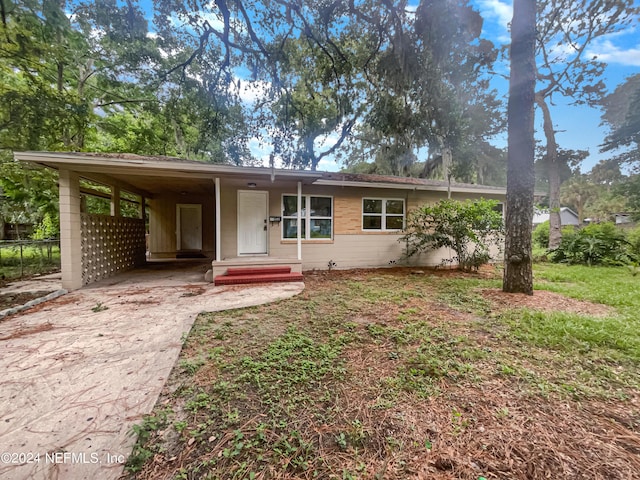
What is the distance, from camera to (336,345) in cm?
294

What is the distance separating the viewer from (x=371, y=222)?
865 centimetres

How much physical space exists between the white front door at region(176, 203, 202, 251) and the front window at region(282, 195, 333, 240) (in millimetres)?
5650

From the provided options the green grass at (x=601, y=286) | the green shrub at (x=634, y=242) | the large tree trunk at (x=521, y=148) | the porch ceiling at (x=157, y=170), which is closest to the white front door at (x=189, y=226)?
the porch ceiling at (x=157, y=170)

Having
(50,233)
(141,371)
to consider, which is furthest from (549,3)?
(50,233)

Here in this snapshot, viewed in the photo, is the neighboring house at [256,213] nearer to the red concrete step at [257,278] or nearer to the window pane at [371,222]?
the window pane at [371,222]

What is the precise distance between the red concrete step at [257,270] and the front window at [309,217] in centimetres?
137

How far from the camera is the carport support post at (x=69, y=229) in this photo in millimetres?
5363

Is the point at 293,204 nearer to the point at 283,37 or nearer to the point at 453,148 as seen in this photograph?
the point at 283,37

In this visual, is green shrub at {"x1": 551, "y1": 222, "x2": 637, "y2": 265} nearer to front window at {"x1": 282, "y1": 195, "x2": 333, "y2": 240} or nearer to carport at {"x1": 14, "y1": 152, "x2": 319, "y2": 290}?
front window at {"x1": 282, "y1": 195, "x2": 333, "y2": 240}

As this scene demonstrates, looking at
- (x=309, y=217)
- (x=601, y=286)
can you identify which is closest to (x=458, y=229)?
(x=601, y=286)

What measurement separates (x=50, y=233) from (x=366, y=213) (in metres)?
13.6

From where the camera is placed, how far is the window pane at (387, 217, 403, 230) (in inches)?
349

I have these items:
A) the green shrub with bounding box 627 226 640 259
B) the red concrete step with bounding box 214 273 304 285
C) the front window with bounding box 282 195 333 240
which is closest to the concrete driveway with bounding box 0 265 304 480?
the red concrete step with bounding box 214 273 304 285

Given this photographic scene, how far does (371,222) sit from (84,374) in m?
7.53
